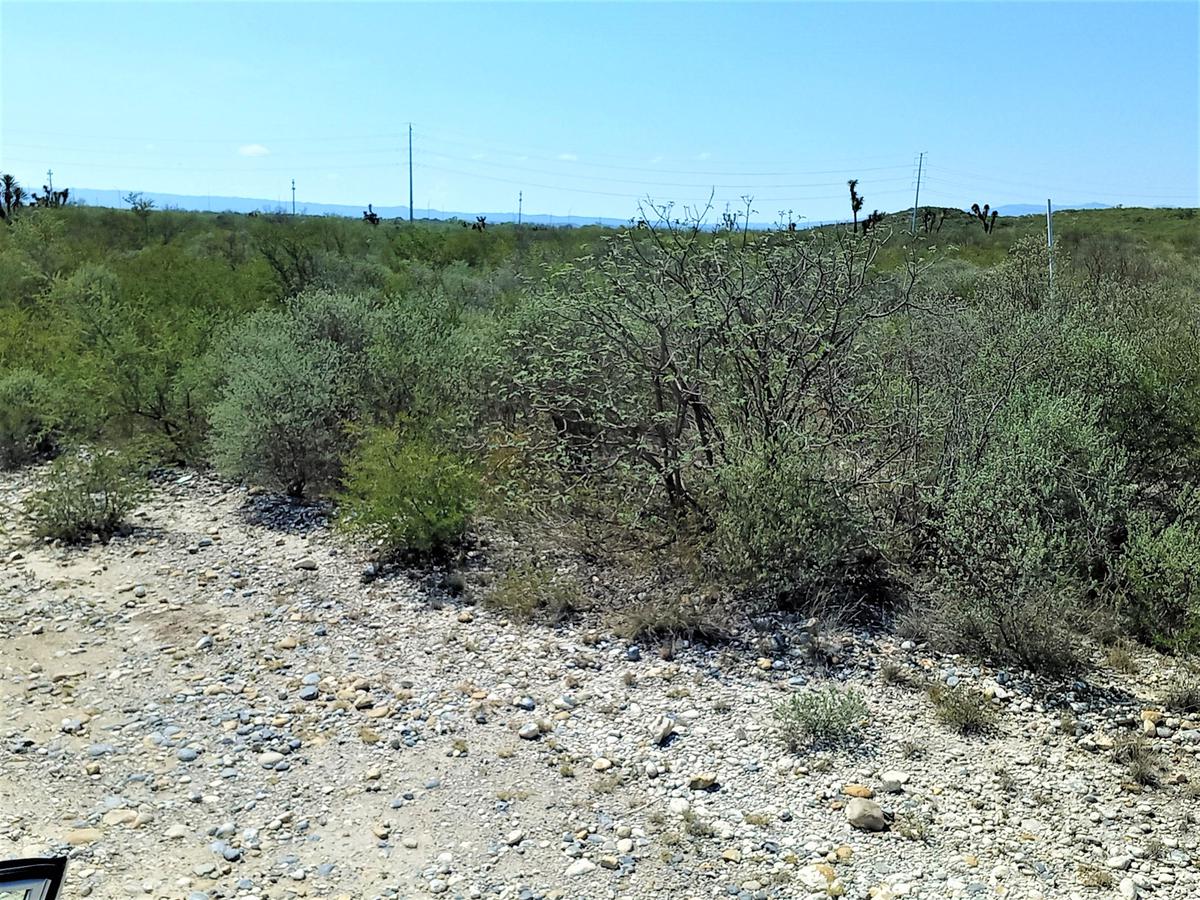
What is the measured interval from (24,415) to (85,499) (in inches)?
139

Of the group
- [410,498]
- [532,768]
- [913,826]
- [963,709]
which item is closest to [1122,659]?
[963,709]

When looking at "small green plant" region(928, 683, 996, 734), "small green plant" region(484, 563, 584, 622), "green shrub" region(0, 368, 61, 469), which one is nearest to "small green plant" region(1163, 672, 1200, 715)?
"small green plant" region(928, 683, 996, 734)

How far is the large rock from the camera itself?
4.32 metres

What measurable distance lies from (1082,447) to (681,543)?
2.80m

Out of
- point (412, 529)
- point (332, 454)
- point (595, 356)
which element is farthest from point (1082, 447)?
point (332, 454)

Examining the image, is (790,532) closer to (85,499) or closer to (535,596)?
(535,596)

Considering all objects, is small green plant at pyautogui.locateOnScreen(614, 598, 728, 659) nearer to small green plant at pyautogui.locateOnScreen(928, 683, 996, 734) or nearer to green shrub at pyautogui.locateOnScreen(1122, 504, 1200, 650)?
small green plant at pyautogui.locateOnScreen(928, 683, 996, 734)

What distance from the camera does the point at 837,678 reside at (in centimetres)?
566

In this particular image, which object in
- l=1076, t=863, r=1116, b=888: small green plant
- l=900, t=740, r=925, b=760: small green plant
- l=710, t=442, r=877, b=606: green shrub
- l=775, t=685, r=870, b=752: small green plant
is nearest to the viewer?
l=1076, t=863, r=1116, b=888: small green plant

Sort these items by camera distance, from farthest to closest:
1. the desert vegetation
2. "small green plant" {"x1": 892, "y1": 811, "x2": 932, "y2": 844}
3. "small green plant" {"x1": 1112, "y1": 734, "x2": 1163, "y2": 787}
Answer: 1. the desert vegetation
2. "small green plant" {"x1": 1112, "y1": 734, "x2": 1163, "y2": 787}
3. "small green plant" {"x1": 892, "y1": 811, "x2": 932, "y2": 844}

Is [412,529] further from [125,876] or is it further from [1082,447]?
[1082,447]

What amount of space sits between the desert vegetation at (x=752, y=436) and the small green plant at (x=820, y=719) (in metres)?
1.10

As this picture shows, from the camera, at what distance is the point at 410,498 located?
24.8ft

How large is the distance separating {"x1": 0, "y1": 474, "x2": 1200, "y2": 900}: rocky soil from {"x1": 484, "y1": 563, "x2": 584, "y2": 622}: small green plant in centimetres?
13
